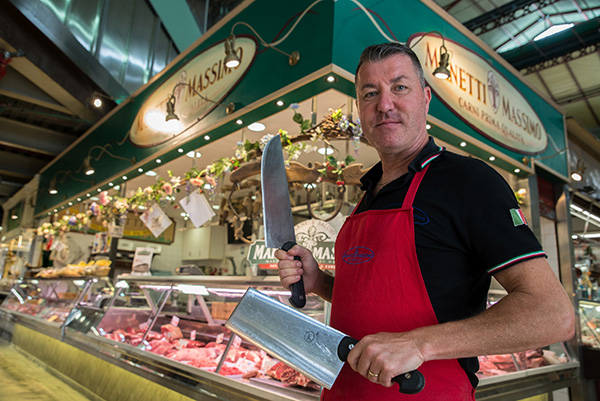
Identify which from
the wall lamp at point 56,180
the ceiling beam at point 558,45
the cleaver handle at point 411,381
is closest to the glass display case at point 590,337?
the cleaver handle at point 411,381

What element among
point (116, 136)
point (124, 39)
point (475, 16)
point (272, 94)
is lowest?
point (272, 94)

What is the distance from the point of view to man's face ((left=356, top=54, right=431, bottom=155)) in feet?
3.81

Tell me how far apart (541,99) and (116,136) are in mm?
6731

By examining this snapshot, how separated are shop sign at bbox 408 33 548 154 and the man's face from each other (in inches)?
119

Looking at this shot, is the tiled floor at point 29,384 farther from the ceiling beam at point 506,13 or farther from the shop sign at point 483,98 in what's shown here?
the ceiling beam at point 506,13

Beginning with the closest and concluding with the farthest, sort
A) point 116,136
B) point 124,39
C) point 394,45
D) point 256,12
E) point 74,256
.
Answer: point 394,45 < point 256,12 < point 116,136 < point 124,39 < point 74,256

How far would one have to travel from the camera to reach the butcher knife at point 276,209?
1206mm

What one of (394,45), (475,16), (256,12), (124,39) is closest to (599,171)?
(475,16)

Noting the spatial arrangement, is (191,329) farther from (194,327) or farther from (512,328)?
(512,328)

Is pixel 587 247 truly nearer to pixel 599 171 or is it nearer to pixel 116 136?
pixel 599 171

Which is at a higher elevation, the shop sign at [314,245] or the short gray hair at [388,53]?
the short gray hair at [388,53]

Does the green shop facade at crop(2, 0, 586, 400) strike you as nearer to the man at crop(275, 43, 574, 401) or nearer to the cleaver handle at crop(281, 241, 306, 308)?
the cleaver handle at crop(281, 241, 306, 308)

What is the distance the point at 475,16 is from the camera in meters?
10.0

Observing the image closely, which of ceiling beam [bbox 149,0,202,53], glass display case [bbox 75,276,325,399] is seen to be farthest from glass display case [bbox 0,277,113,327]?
ceiling beam [bbox 149,0,202,53]
